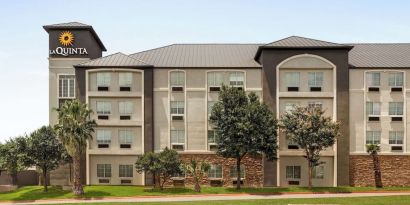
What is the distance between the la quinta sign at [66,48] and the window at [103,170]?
1582 centimetres

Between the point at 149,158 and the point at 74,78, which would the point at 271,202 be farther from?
the point at 74,78

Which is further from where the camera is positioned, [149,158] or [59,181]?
[59,181]

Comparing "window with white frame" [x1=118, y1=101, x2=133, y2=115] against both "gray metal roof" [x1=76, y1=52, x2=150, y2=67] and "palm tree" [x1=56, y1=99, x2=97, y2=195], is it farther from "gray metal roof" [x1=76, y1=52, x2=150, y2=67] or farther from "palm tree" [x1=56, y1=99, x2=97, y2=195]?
"palm tree" [x1=56, y1=99, x2=97, y2=195]

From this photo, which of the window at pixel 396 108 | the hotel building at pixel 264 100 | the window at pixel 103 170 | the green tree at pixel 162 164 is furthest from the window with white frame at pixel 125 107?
the window at pixel 396 108

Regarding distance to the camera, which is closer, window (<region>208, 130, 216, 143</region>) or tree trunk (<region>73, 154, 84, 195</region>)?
tree trunk (<region>73, 154, 84, 195</region>)

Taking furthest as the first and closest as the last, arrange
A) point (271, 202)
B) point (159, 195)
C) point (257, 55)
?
1. point (257, 55)
2. point (159, 195)
3. point (271, 202)

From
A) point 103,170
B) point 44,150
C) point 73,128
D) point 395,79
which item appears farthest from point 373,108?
point 44,150

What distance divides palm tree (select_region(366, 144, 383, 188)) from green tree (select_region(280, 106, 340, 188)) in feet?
20.3

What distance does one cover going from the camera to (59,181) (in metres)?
53.1

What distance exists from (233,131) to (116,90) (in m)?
17.0

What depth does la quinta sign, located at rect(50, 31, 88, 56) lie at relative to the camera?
5575cm

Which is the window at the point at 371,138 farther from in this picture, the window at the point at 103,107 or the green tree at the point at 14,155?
the green tree at the point at 14,155


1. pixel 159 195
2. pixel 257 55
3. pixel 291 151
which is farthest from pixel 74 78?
pixel 291 151

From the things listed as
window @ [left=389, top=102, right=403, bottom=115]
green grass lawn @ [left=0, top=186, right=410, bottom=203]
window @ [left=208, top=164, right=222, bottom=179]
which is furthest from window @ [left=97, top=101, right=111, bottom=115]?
window @ [left=389, top=102, right=403, bottom=115]
